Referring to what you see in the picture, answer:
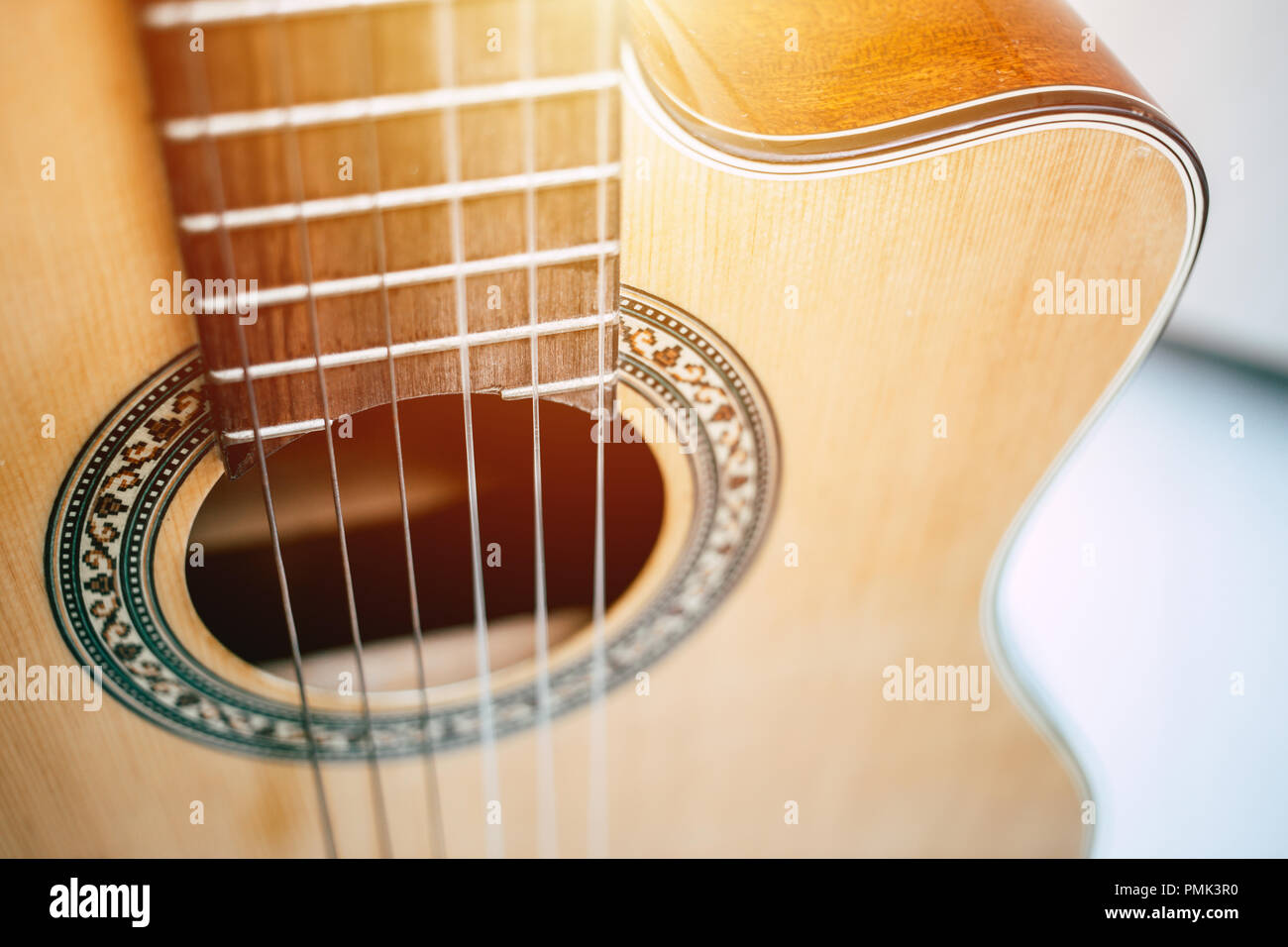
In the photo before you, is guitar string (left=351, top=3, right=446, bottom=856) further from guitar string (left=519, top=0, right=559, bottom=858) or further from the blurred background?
the blurred background

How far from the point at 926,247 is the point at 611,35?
206mm

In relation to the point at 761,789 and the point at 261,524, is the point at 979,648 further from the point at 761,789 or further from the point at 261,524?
the point at 261,524

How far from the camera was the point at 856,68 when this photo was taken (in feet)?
1.71

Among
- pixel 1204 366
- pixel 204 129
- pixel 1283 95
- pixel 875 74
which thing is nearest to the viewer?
pixel 204 129

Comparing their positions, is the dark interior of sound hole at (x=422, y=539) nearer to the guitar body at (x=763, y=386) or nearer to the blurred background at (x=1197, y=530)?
the guitar body at (x=763, y=386)

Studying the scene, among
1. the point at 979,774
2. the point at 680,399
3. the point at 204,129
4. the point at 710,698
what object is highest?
the point at 204,129

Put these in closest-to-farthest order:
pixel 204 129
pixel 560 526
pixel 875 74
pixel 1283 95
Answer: pixel 204 129, pixel 875 74, pixel 560 526, pixel 1283 95

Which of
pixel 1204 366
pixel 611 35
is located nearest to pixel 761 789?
pixel 611 35

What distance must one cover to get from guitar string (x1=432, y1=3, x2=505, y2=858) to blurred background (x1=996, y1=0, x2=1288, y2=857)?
54cm

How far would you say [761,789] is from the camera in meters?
0.79

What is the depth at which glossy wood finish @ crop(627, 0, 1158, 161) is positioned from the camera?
489mm

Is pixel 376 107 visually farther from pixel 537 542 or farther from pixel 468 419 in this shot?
pixel 537 542

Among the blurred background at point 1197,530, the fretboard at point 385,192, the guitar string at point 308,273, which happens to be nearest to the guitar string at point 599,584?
the fretboard at point 385,192

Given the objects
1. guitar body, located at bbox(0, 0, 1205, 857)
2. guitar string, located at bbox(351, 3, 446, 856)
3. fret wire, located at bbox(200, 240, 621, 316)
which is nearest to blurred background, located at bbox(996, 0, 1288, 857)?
guitar body, located at bbox(0, 0, 1205, 857)
